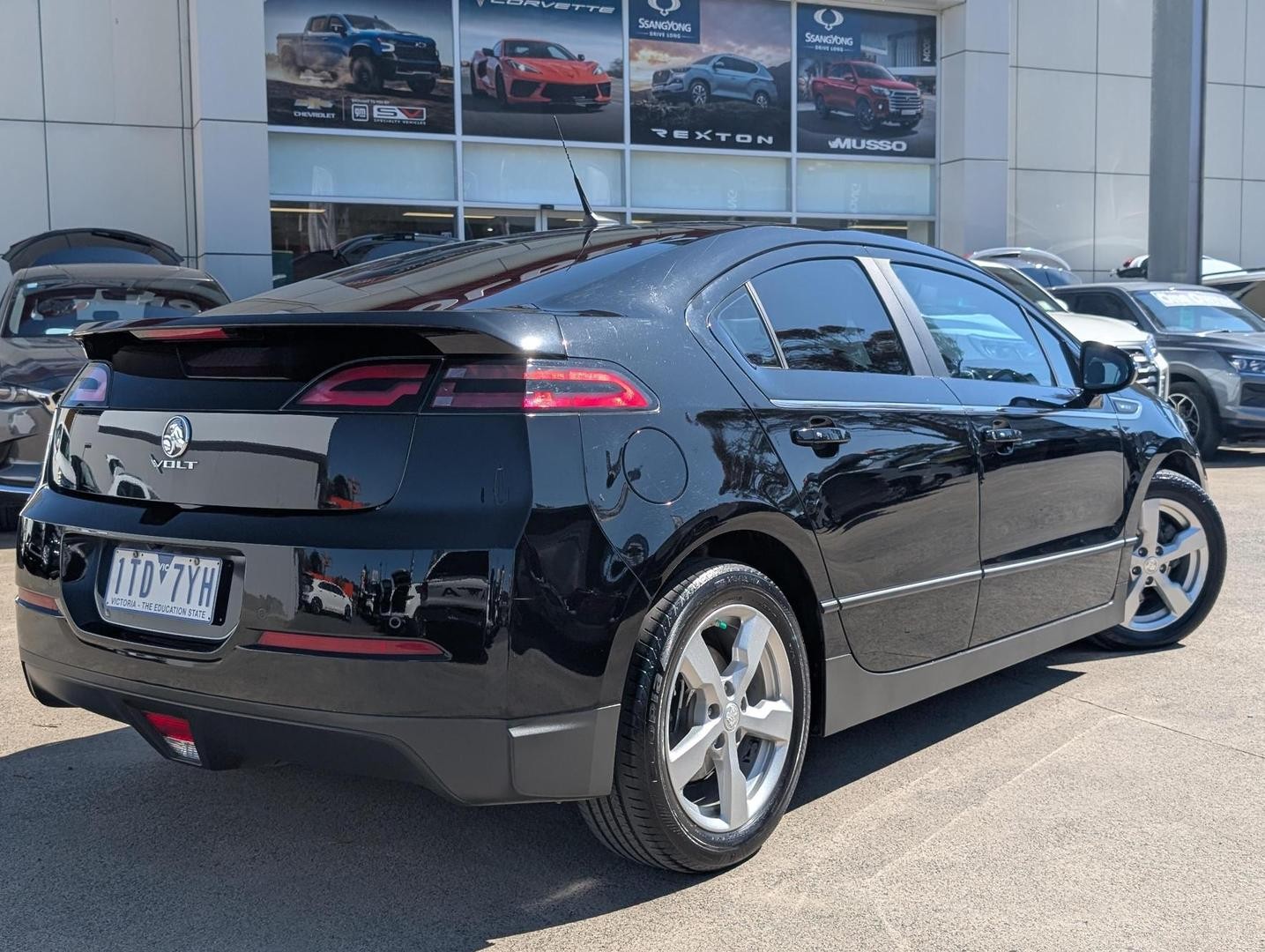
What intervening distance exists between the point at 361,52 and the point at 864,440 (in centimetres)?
1284

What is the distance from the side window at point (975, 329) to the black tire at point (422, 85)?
11900mm

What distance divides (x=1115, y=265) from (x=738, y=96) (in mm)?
6697

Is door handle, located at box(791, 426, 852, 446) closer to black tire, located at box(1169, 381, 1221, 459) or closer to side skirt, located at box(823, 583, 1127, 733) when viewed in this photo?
side skirt, located at box(823, 583, 1127, 733)

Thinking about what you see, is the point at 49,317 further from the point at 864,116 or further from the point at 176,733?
the point at 864,116

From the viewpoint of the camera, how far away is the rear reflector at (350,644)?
8.45ft

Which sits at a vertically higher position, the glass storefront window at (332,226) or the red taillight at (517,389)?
the glass storefront window at (332,226)

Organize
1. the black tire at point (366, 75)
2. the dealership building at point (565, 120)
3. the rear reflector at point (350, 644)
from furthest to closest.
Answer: the black tire at point (366, 75)
the dealership building at point (565, 120)
the rear reflector at point (350, 644)

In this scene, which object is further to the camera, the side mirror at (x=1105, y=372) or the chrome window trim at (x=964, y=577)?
the side mirror at (x=1105, y=372)

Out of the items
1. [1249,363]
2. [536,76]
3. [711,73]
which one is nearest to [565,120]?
[536,76]

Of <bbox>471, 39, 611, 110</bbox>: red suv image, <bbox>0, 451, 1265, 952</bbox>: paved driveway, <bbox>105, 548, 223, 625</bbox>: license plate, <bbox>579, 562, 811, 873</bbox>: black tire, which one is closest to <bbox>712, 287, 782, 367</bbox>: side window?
<bbox>579, 562, 811, 873</bbox>: black tire

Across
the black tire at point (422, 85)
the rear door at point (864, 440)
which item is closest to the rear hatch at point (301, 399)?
the rear door at point (864, 440)

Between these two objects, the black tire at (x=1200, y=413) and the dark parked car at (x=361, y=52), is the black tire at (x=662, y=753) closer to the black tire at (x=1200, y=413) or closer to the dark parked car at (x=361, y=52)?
the black tire at (x=1200, y=413)

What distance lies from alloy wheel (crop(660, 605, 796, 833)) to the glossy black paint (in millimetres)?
177

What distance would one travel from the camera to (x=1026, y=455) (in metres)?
4.05
